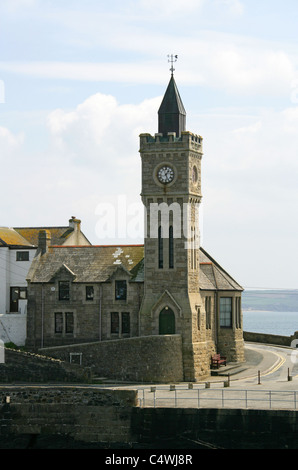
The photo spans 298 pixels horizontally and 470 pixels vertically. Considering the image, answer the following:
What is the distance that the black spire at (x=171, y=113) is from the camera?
6378 cm

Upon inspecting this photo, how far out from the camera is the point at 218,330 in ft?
225

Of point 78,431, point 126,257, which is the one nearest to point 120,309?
point 126,257

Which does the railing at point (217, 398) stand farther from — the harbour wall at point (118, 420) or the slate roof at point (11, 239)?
the slate roof at point (11, 239)

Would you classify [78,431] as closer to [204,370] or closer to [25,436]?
[25,436]

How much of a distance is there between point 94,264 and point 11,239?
32.1 ft

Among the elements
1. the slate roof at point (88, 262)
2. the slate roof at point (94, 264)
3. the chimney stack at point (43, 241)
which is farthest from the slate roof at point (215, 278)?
the chimney stack at point (43, 241)

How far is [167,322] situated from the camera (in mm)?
62188

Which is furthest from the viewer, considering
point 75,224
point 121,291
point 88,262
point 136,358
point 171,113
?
point 75,224

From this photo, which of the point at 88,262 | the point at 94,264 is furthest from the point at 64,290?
the point at 94,264

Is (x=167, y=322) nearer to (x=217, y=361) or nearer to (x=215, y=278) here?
(x=217, y=361)

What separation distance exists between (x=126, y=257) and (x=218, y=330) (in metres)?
9.14

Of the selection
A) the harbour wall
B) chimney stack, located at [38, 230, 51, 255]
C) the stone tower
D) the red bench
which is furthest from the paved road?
chimney stack, located at [38, 230, 51, 255]

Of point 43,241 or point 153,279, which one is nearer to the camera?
point 153,279

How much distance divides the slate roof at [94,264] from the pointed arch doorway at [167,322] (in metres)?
3.09
